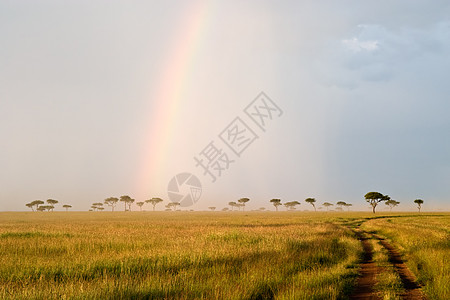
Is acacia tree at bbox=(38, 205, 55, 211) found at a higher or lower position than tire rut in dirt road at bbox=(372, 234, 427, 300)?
lower

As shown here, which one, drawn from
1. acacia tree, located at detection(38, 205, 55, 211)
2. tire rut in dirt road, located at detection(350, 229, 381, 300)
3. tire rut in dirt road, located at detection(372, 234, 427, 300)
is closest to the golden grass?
tire rut in dirt road, located at detection(350, 229, 381, 300)

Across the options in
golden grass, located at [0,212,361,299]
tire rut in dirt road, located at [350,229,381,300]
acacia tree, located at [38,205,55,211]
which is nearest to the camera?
golden grass, located at [0,212,361,299]

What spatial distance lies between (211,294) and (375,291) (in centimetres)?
512

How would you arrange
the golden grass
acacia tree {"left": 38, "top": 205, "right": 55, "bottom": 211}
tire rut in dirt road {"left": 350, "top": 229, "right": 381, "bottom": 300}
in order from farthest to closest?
acacia tree {"left": 38, "top": 205, "right": 55, "bottom": 211}
tire rut in dirt road {"left": 350, "top": 229, "right": 381, "bottom": 300}
the golden grass

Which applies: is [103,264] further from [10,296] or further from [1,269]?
[10,296]

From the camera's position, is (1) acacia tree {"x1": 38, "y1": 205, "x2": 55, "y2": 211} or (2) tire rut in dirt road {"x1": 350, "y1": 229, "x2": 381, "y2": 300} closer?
(2) tire rut in dirt road {"x1": 350, "y1": 229, "x2": 381, "y2": 300}

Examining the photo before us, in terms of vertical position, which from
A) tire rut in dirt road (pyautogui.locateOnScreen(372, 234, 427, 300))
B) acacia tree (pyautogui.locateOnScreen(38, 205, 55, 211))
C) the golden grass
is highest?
the golden grass

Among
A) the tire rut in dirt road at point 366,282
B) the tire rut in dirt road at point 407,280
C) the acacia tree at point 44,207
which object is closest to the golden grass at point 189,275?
the tire rut in dirt road at point 366,282

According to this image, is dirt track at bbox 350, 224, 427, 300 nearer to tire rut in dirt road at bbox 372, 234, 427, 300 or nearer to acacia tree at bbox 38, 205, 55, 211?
tire rut in dirt road at bbox 372, 234, 427, 300

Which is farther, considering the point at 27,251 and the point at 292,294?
the point at 27,251

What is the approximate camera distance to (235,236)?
2086 centimetres

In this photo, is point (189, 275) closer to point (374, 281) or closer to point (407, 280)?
→ point (374, 281)

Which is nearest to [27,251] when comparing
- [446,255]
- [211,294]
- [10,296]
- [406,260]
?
[10,296]

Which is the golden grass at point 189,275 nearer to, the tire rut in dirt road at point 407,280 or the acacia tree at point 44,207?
the tire rut in dirt road at point 407,280
